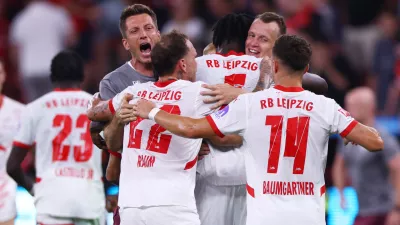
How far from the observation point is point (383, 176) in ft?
34.4

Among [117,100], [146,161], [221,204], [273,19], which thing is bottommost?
[221,204]

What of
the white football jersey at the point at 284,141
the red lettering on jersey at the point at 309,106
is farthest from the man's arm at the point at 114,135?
the red lettering on jersey at the point at 309,106

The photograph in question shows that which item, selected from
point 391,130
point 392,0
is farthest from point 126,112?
point 392,0

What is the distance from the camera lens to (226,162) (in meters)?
7.15

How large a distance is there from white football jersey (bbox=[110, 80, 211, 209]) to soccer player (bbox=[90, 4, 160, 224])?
624mm

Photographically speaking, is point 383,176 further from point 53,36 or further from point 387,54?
point 53,36

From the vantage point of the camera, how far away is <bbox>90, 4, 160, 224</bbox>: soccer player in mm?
7316

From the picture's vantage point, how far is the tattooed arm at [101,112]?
7.00m

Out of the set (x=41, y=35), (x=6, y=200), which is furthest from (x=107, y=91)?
(x=41, y=35)

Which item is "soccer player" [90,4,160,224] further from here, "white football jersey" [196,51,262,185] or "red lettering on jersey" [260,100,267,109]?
"red lettering on jersey" [260,100,267,109]

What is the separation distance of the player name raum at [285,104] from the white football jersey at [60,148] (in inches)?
101

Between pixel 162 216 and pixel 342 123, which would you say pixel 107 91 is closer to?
pixel 162 216

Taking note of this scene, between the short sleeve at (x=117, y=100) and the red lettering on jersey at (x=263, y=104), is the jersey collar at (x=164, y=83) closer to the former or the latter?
the short sleeve at (x=117, y=100)

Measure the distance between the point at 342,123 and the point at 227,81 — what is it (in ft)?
3.59
